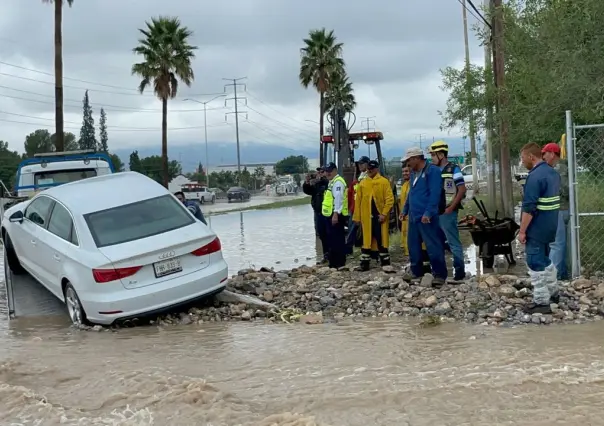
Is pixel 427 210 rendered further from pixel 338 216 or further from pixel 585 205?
pixel 585 205

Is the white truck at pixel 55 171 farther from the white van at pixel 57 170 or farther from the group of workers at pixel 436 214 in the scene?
the group of workers at pixel 436 214

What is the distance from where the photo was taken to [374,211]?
10750mm

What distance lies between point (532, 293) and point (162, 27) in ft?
111

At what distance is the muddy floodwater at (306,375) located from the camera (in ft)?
15.9

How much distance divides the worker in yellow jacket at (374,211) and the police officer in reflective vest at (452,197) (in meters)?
1.05

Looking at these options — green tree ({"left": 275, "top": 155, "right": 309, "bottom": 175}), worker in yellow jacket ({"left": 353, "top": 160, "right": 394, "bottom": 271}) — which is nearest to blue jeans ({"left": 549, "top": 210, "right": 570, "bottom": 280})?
worker in yellow jacket ({"left": 353, "top": 160, "right": 394, "bottom": 271})

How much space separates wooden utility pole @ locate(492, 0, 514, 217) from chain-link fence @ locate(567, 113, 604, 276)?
12.6 ft

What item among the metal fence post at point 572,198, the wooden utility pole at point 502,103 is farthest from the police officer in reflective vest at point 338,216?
the wooden utility pole at point 502,103

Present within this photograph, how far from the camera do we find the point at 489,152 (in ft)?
86.8

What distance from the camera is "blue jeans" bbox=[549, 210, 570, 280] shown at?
29.0 ft

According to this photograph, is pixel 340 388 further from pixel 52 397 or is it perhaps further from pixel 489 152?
pixel 489 152

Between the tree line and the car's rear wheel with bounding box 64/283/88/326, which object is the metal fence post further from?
the car's rear wheel with bounding box 64/283/88/326

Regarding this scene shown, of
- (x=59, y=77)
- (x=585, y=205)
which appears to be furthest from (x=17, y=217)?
(x=59, y=77)

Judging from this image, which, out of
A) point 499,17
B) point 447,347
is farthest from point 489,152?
point 447,347
